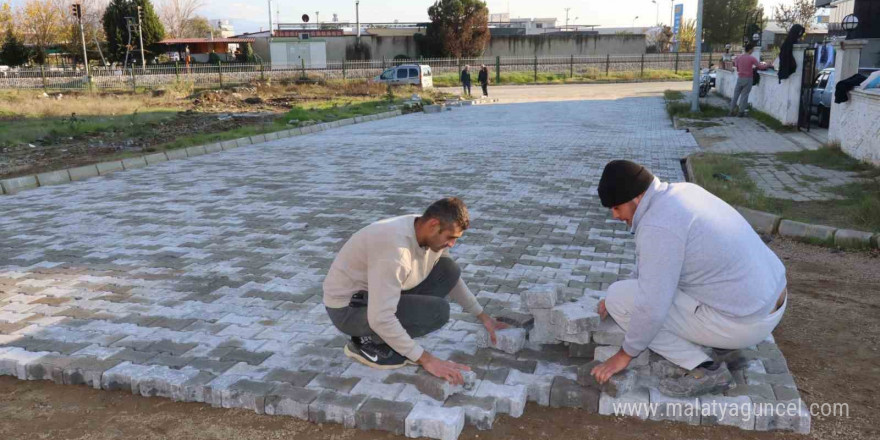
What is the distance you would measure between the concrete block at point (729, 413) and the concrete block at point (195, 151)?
37.2ft

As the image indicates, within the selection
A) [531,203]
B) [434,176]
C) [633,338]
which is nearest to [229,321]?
[633,338]

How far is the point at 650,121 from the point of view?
18.5 metres

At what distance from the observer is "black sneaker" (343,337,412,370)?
3.75m

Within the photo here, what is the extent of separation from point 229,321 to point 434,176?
229 inches

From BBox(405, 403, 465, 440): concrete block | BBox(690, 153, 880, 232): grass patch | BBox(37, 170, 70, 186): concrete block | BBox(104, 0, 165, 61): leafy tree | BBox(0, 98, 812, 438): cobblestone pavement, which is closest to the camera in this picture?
BBox(405, 403, 465, 440): concrete block

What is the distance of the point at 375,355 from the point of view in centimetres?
375

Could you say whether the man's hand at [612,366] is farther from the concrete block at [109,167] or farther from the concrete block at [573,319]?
the concrete block at [109,167]

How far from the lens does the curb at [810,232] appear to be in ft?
20.9

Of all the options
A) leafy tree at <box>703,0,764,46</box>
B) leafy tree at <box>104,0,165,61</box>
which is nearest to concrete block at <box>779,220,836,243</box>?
leafy tree at <box>104,0,165,61</box>

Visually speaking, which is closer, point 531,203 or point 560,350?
point 560,350

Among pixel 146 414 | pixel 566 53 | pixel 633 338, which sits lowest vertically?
pixel 146 414

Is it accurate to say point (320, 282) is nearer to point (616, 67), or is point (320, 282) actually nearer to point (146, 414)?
point (146, 414)

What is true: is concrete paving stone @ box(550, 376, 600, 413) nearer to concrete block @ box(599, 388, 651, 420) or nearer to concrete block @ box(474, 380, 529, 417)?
concrete block @ box(599, 388, 651, 420)

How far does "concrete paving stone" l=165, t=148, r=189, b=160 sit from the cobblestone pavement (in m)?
0.75
